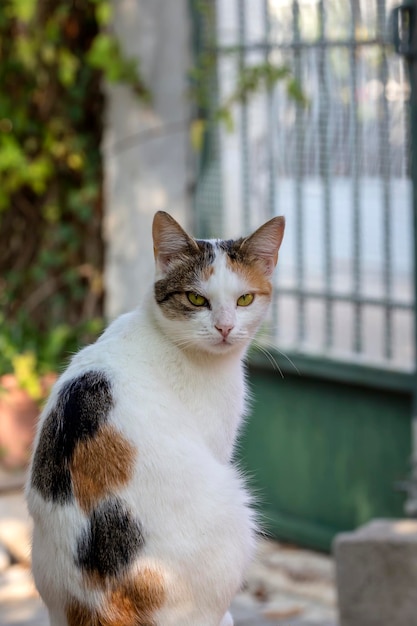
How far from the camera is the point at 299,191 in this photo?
5.25m

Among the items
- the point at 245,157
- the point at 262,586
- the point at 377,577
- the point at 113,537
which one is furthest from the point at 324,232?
the point at 113,537

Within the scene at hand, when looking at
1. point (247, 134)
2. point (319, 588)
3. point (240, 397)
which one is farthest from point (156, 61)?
point (240, 397)

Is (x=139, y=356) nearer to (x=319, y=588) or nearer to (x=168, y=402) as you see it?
(x=168, y=402)

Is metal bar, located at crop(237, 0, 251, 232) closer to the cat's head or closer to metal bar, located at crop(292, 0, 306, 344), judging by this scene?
metal bar, located at crop(292, 0, 306, 344)

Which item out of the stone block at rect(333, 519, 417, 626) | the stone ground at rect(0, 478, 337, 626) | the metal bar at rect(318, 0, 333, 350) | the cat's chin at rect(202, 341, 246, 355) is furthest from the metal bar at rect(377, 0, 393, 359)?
the cat's chin at rect(202, 341, 246, 355)

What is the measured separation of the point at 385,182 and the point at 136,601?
3.09 meters

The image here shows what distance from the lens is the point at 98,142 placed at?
6184mm

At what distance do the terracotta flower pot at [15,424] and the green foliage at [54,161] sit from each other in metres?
0.24

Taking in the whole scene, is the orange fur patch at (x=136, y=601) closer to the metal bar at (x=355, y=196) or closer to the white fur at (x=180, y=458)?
the white fur at (x=180, y=458)

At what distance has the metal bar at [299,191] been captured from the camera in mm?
5098

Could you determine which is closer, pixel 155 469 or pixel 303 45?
pixel 155 469

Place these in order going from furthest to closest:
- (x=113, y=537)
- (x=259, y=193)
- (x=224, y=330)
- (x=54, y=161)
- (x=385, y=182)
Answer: (x=54, y=161), (x=259, y=193), (x=385, y=182), (x=224, y=330), (x=113, y=537)

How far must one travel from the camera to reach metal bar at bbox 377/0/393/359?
4.76m

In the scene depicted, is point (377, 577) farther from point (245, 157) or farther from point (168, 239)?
point (245, 157)
